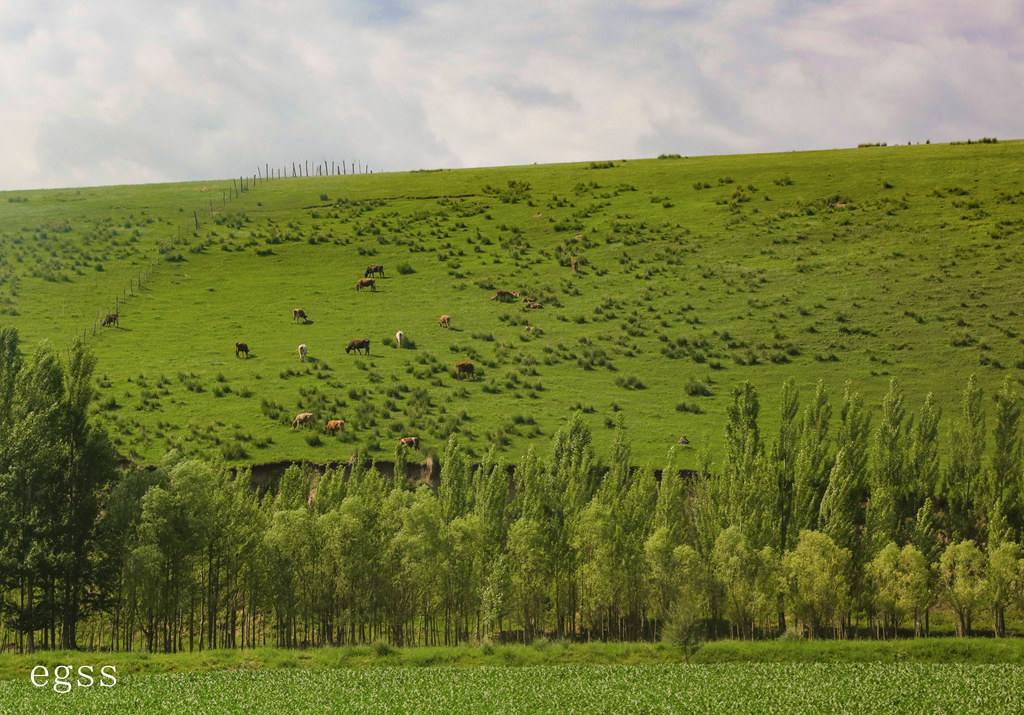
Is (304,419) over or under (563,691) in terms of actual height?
over

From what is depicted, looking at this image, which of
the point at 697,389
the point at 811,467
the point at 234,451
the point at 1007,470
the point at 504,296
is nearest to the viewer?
the point at 811,467

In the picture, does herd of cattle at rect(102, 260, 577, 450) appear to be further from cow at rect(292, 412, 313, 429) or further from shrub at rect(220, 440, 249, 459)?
shrub at rect(220, 440, 249, 459)

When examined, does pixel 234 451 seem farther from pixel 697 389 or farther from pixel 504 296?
pixel 504 296

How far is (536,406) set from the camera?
80.4m

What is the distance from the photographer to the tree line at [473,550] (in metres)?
47.8

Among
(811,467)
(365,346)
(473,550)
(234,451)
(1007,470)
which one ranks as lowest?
(473,550)

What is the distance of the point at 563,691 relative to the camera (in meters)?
37.8

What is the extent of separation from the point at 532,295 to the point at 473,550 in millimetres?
59340

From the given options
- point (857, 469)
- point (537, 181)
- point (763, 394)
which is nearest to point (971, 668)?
point (857, 469)

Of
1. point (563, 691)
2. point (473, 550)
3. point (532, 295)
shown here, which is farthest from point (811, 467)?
point (532, 295)

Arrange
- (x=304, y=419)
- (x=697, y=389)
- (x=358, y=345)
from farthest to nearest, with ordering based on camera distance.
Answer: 1. (x=358, y=345)
2. (x=697, y=389)
3. (x=304, y=419)

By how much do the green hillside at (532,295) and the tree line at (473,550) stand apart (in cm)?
1545

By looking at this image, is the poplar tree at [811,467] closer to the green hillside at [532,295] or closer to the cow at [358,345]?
the green hillside at [532,295]

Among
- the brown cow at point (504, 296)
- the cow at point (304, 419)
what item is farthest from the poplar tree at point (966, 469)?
the brown cow at point (504, 296)
